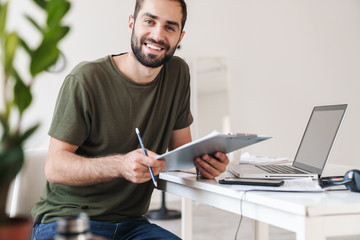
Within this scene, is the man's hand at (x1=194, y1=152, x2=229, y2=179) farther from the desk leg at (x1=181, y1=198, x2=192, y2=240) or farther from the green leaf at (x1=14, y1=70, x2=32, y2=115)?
the green leaf at (x1=14, y1=70, x2=32, y2=115)

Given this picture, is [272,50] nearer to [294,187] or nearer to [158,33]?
[158,33]

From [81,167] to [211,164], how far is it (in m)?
0.43

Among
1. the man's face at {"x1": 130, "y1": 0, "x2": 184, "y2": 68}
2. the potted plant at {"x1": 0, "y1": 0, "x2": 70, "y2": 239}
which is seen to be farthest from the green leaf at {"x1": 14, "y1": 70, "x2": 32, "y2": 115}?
the man's face at {"x1": 130, "y1": 0, "x2": 184, "y2": 68}

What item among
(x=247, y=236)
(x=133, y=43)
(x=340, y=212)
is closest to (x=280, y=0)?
(x=247, y=236)

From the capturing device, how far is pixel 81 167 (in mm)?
1298

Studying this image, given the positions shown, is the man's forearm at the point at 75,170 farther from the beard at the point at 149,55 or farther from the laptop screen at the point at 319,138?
the laptop screen at the point at 319,138

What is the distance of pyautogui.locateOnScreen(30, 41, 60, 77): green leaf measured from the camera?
0.47 m

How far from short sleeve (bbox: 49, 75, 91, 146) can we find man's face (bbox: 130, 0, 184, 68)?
0.29 metres

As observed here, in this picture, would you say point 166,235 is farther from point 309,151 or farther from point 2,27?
point 2,27

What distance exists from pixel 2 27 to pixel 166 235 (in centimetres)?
99

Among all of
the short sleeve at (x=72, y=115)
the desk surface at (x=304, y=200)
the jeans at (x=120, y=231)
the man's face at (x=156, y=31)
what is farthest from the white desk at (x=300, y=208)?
the man's face at (x=156, y=31)

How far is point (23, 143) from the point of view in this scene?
48 cm

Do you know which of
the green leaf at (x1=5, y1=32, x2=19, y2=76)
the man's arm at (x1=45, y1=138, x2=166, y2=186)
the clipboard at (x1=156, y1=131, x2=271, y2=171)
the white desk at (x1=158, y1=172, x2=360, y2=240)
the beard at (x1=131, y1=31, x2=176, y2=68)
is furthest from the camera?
the beard at (x1=131, y1=31, x2=176, y2=68)

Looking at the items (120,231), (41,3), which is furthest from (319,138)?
(41,3)
